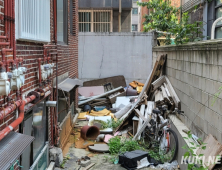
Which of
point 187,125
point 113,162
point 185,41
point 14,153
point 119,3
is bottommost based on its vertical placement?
point 113,162

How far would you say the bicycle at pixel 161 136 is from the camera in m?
7.51

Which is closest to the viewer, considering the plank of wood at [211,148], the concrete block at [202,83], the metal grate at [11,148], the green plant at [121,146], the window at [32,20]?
the metal grate at [11,148]

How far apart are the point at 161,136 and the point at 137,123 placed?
1.78 m

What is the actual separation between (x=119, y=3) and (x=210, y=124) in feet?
51.4

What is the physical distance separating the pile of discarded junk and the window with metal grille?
7.62 meters

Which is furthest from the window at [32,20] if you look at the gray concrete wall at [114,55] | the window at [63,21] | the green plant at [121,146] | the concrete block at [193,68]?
the gray concrete wall at [114,55]

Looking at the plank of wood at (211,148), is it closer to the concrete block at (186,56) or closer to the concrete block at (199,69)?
the concrete block at (199,69)

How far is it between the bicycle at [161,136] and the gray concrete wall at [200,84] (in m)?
0.54

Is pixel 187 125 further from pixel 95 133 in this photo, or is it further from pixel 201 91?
pixel 95 133

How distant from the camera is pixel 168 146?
779cm

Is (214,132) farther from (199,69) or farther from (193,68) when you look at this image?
(193,68)

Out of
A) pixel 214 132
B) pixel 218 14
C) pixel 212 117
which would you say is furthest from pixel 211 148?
pixel 218 14

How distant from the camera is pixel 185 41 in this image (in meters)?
8.48

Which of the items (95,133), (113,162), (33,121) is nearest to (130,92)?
(95,133)
